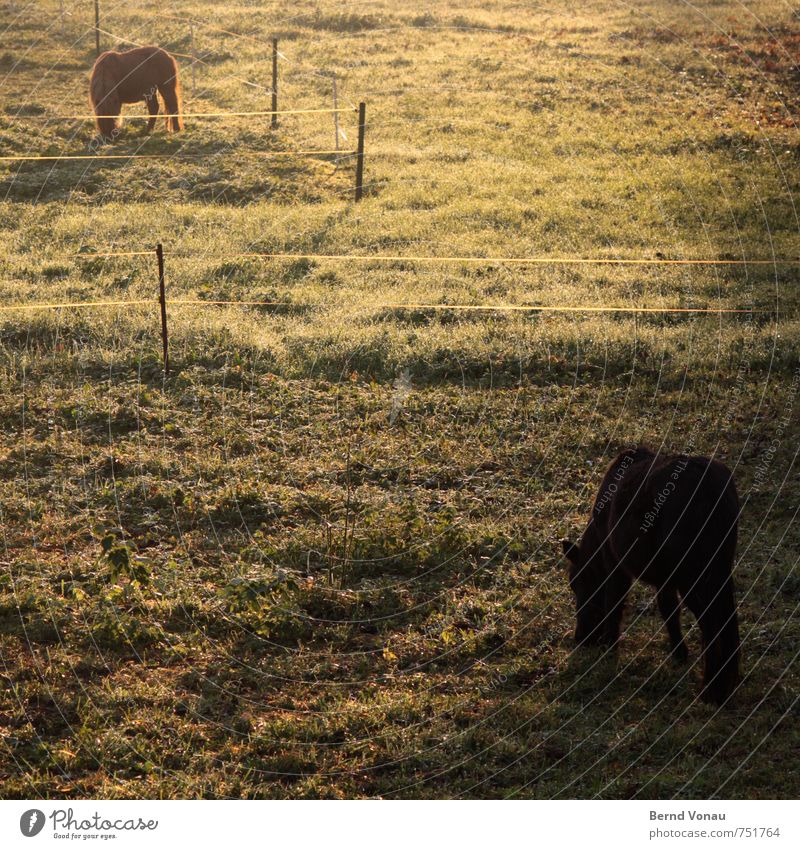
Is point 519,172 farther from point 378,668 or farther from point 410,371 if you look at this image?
point 378,668

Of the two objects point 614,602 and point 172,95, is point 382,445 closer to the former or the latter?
point 614,602

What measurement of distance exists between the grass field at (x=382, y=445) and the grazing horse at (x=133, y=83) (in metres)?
0.73

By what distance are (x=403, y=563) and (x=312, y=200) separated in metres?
12.1

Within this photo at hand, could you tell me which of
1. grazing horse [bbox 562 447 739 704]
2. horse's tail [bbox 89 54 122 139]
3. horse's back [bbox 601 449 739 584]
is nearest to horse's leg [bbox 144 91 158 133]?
horse's tail [bbox 89 54 122 139]

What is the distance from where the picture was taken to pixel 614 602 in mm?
7500

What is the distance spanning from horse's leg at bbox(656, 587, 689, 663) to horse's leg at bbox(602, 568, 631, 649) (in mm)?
281

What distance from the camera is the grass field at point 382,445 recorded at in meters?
6.66

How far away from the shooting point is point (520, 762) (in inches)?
254

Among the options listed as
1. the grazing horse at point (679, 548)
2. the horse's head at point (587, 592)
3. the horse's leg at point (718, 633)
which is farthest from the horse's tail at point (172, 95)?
the horse's leg at point (718, 633)

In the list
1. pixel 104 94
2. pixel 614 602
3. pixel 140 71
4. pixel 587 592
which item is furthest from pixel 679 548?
pixel 140 71

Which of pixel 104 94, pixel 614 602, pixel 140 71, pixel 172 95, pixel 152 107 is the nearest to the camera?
pixel 614 602

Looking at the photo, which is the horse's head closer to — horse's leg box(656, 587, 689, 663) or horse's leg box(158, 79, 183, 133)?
horse's leg box(656, 587, 689, 663)

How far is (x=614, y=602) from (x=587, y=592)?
25 cm
